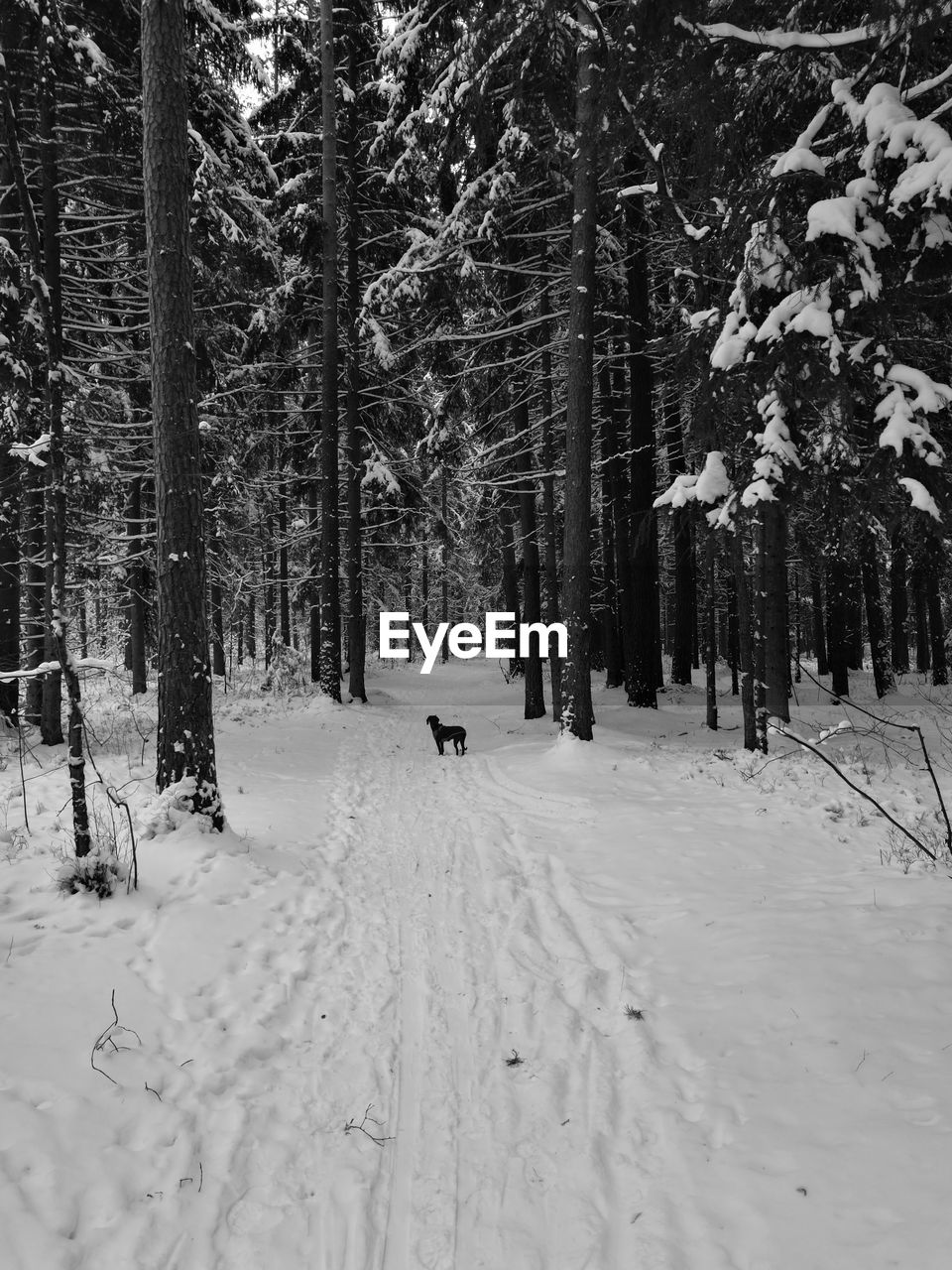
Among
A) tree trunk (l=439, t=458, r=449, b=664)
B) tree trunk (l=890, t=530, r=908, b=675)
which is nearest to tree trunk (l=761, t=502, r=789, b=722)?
tree trunk (l=890, t=530, r=908, b=675)

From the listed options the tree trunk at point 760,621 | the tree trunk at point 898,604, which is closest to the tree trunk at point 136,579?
the tree trunk at point 760,621

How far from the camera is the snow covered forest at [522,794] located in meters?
2.64

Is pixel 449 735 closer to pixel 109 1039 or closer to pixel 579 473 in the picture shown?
pixel 579 473

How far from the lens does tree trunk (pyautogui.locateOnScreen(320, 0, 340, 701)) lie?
48.6 ft

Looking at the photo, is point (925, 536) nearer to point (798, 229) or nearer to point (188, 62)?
point (798, 229)

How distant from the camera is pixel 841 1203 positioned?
2389 millimetres

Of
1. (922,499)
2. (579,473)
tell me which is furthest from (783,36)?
(579,473)

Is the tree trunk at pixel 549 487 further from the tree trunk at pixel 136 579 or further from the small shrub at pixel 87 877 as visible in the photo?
the small shrub at pixel 87 877

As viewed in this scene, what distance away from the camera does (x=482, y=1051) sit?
138 inches

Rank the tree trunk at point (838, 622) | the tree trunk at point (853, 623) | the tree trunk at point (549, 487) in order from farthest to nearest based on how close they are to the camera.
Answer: the tree trunk at point (853, 623) → the tree trunk at point (838, 622) → the tree trunk at point (549, 487)

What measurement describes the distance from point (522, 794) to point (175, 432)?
5.76 metres

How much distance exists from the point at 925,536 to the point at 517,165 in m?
9.72

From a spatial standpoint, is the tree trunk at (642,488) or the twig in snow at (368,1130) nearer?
the twig in snow at (368,1130)

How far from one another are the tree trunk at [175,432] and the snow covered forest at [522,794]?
4 centimetres
